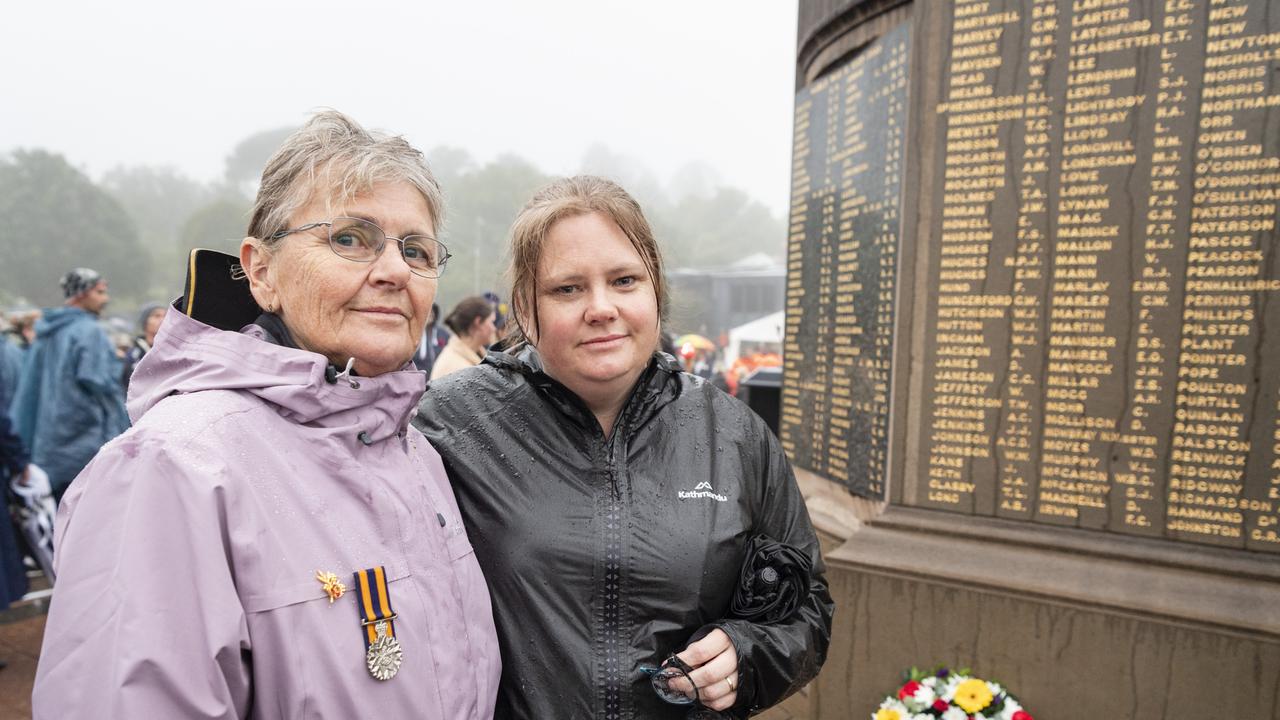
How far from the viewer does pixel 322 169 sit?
126cm

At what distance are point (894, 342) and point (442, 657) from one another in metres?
2.83

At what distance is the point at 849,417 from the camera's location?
3990 millimetres

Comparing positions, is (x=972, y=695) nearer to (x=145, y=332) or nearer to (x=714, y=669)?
(x=714, y=669)

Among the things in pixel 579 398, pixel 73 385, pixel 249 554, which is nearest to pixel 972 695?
pixel 579 398

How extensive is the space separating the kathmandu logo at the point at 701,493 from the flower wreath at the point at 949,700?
2096 mm

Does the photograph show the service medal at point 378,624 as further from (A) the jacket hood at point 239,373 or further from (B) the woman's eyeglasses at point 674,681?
(B) the woman's eyeglasses at point 674,681

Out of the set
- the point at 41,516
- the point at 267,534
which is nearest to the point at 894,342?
the point at 267,534

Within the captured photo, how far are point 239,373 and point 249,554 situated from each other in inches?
11.7

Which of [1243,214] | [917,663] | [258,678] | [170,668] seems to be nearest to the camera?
[170,668]

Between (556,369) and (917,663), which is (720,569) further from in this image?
(917,663)

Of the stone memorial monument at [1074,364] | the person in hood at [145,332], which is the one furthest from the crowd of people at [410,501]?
the person in hood at [145,332]

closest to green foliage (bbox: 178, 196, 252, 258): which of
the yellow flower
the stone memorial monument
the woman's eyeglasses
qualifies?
the stone memorial monument

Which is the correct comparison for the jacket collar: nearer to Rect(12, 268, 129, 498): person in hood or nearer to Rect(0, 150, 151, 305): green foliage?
Rect(12, 268, 129, 498): person in hood

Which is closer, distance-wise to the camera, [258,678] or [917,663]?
[258,678]
